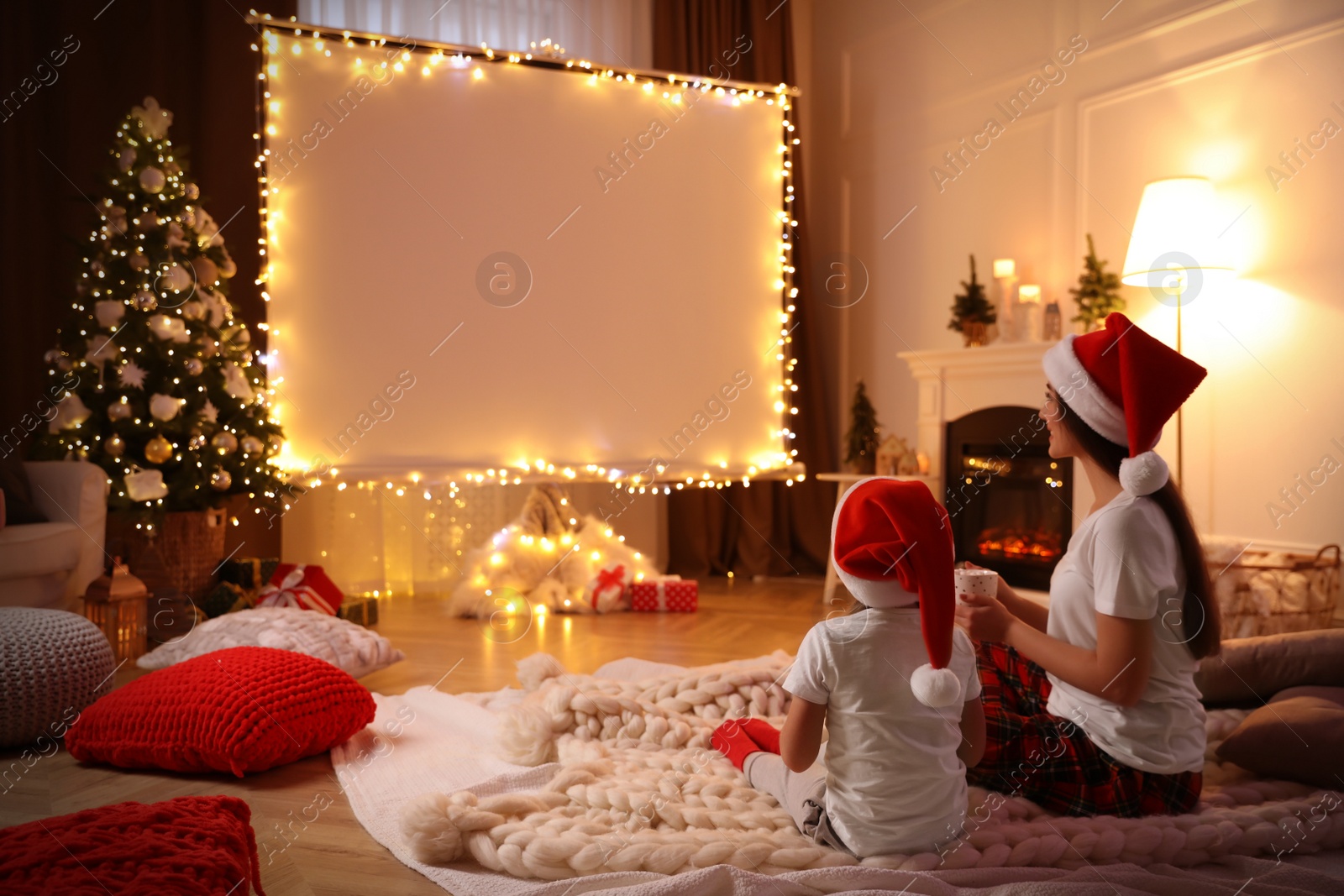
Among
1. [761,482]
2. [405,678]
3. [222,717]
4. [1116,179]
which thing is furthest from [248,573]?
[1116,179]

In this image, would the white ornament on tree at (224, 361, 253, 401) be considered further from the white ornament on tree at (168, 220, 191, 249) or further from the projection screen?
the white ornament on tree at (168, 220, 191, 249)

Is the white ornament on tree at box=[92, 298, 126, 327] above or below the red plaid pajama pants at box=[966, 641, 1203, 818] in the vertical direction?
above

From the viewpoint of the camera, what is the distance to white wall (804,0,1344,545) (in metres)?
3.37

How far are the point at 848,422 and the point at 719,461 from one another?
1140 mm

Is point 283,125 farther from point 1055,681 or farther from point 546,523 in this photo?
point 1055,681

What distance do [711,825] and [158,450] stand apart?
8.74ft

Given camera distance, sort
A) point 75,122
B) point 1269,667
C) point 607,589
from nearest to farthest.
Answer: point 1269,667, point 75,122, point 607,589

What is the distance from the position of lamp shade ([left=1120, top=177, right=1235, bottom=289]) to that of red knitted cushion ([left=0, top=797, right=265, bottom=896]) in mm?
3315

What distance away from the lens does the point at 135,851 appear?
120 cm

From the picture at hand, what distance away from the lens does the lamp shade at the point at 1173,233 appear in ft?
11.2

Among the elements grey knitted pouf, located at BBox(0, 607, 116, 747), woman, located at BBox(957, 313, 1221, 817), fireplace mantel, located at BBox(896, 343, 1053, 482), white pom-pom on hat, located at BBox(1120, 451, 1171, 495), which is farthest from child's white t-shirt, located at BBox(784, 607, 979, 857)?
fireplace mantel, located at BBox(896, 343, 1053, 482)

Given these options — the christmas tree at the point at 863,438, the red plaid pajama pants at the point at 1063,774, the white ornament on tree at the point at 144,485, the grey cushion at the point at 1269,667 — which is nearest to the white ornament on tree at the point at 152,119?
the white ornament on tree at the point at 144,485

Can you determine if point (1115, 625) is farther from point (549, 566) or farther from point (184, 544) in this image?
point (184, 544)

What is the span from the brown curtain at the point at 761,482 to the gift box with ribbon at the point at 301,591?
2.09m
